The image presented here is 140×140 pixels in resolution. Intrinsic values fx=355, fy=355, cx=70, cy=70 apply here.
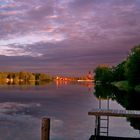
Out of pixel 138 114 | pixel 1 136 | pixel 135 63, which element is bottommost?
pixel 1 136

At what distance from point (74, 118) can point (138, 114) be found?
570 inches

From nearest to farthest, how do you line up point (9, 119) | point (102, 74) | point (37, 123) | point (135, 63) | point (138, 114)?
point (138, 114) < point (37, 123) < point (9, 119) < point (135, 63) < point (102, 74)

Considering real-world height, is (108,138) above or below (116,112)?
below

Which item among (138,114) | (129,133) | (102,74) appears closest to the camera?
(138,114)

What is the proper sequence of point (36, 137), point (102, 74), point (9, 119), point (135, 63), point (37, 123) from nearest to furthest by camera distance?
point (36, 137) → point (37, 123) → point (9, 119) → point (135, 63) → point (102, 74)

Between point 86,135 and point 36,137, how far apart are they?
13.0 ft

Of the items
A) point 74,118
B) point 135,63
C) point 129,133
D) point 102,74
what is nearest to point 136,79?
point 135,63

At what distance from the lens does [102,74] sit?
7825 inches

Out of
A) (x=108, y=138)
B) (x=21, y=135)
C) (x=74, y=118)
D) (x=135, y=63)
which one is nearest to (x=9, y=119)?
(x=74, y=118)

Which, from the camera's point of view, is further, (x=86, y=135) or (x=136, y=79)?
(x=136, y=79)

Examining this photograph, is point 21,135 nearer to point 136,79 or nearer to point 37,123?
point 37,123

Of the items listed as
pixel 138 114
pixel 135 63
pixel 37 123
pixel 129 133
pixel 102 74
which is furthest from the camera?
pixel 102 74

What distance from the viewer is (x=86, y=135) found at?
2795 centimetres

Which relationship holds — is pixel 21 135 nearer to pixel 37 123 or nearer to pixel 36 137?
pixel 36 137
